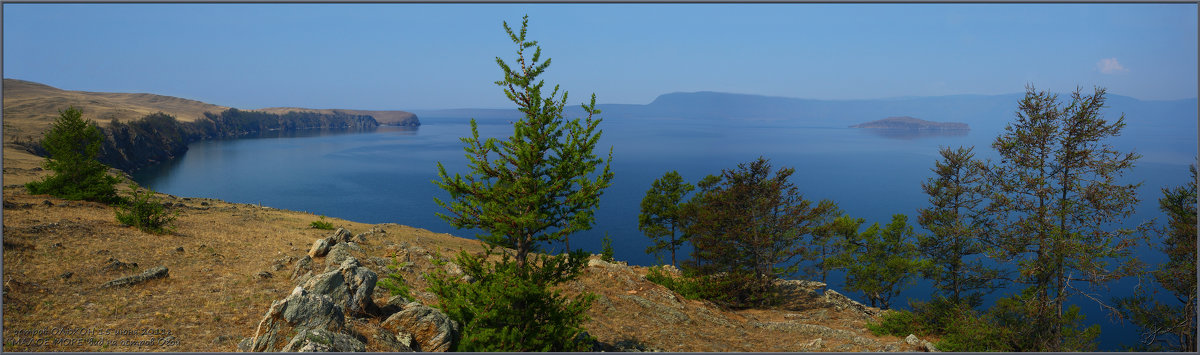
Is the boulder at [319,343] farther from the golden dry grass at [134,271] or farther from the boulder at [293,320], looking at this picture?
the golden dry grass at [134,271]

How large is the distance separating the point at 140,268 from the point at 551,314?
15.5 meters

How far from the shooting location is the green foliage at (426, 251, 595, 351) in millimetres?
12531

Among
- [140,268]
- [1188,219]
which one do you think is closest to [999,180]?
[1188,219]

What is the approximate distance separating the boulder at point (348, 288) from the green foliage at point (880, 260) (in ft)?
106

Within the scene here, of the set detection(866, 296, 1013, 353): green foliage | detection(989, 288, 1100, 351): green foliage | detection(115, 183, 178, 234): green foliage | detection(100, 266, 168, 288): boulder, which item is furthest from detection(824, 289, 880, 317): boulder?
detection(115, 183, 178, 234): green foliage

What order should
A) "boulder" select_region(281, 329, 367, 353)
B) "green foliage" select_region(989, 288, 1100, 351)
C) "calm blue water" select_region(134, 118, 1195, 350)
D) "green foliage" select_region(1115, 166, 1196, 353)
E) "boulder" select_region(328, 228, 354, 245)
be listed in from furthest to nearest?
"calm blue water" select_region(134, 118, 1195, 350), "boulder" select_region(328, 228, 354, 245), "green foliage" select_region(1115, 166, 1196, 353), "green foliage" select_region(989, 288, 1100, 351), "boulder" select_region(281, 329, 367, 353)

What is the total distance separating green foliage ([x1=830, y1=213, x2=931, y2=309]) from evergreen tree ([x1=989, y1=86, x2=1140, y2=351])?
2044cm

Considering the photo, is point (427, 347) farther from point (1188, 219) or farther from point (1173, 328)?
point (1188, 219)

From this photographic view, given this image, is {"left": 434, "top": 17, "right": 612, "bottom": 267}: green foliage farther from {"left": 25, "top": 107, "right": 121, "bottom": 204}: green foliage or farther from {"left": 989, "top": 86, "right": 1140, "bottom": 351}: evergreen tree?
{"left": 25, "top": 107, "right": 121, "bottom": 204}: green foliage

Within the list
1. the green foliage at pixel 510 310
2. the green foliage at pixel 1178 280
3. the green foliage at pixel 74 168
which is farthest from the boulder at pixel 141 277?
the green foliage at pixel 1178 280

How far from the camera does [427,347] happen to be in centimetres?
1312

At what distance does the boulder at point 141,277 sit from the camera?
52.0 feet

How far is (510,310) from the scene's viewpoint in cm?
1301

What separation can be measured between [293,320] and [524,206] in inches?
232
